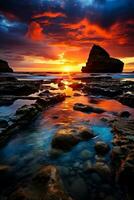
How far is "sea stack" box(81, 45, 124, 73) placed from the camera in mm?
108375

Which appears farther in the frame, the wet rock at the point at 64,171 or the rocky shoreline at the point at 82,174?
the wet rock at the point at 64,171

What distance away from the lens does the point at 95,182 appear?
412 cm

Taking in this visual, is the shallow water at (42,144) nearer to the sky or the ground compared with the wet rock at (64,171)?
nearer to the sky

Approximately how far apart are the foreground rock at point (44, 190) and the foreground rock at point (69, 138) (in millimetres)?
1830

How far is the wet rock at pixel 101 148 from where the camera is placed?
17.7 ft

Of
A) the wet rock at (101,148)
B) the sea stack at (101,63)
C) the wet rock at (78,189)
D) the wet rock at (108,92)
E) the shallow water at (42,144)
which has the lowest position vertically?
the wet rock at (78,189)

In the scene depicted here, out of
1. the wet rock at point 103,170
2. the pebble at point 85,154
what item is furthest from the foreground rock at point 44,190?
the pebble at point 85,154

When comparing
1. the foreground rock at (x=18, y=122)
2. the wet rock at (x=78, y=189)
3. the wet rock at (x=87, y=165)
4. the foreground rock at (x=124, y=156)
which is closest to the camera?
the wet rock at (x=78, y=189)

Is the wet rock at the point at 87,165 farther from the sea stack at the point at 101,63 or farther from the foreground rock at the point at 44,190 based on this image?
the sea stack at the point at 101,63

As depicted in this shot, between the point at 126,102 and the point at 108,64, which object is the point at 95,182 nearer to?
the point at 126,102

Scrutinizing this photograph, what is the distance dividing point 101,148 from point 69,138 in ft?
3.65

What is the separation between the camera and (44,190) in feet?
11.0

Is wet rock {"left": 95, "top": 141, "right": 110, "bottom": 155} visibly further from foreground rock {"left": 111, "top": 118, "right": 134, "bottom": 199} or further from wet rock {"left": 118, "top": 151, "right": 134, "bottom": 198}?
wet rock {"left": 118, "top": 151, "right": 134, "bottom": 198}

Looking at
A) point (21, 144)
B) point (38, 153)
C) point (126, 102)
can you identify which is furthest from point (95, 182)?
point (126, 102)
